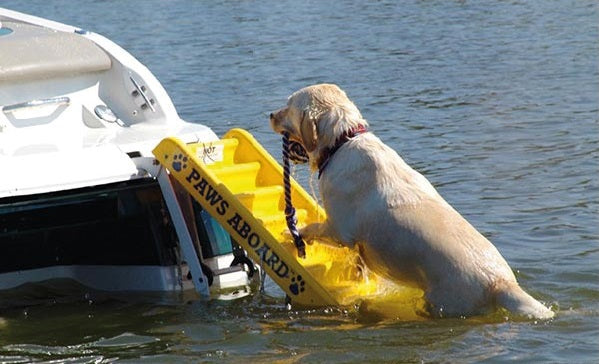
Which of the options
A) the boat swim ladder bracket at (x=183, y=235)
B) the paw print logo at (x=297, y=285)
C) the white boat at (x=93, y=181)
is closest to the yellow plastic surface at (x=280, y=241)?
the paw print logo at (x=297, y=285)

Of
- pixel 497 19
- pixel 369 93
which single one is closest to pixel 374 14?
pixel 497 19

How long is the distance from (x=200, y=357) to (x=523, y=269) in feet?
7.79

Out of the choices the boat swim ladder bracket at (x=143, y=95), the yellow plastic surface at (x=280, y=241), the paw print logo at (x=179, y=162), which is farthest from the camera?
the boat swim ladder bracket at (x=143, y=95)

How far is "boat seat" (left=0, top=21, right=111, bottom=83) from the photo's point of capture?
8.10 metres

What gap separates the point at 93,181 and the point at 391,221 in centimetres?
177

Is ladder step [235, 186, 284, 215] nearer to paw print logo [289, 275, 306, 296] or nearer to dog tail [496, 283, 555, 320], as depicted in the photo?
paw print logo [289, 275, 306, 296]

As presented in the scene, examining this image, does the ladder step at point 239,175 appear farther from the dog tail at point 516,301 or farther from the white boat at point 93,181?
the dog tail at point 516,301

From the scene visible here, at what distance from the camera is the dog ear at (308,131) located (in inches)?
270

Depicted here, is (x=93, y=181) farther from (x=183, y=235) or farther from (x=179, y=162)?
(x=183, y=235)

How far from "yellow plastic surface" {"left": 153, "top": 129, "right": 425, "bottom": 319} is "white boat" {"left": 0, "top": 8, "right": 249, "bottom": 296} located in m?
0.22

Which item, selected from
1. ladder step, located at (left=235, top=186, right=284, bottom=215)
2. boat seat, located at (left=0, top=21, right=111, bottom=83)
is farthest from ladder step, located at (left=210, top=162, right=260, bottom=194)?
boat seat, located at (left=0, top=21, right=111, bottom=83)

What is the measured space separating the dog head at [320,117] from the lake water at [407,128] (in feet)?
3.24

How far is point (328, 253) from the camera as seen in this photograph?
7.23 m

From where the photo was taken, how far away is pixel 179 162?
735 centimetres
